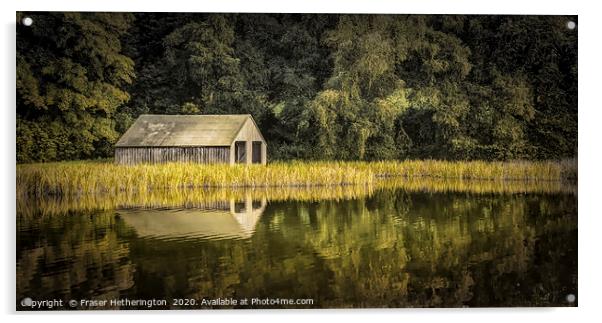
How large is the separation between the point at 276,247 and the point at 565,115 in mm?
3017

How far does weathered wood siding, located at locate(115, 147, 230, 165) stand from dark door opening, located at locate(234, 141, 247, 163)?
110mm

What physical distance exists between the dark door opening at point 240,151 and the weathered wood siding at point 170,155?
0.11m

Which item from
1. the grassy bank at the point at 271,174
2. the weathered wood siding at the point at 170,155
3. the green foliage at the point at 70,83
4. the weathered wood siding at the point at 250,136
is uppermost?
the green foliage at the point at 70,83

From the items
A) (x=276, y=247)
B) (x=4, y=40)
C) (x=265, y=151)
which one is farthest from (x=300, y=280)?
(x=4, y=40)

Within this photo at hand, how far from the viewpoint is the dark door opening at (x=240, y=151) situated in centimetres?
669

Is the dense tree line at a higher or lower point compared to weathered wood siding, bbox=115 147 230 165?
higher

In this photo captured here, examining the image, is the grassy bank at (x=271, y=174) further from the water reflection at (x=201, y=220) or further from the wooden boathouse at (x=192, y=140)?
the water reflection at (x=201, y=220)

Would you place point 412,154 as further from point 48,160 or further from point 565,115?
point 48,160

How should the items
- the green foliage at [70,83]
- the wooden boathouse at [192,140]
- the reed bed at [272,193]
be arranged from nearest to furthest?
the green foliage at [70,83] → the reed bed at [272,193] → the wooden boathouse at [192,140]

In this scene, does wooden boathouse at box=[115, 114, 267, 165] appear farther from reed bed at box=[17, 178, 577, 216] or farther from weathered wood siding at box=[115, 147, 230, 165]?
reed bed at box=[17, 178, 577, 216]

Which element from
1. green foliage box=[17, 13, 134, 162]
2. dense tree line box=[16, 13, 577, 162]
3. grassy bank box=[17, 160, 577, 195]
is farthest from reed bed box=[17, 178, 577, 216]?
green foliage box=[17, 13, 134, 162]

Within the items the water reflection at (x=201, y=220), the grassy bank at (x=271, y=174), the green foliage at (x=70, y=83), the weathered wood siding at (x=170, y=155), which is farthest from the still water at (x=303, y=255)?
the green foliage at (x=70, y=83)

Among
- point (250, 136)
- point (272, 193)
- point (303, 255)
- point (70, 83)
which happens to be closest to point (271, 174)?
point (272, 193)

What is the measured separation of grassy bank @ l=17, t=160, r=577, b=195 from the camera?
20.6 feet
